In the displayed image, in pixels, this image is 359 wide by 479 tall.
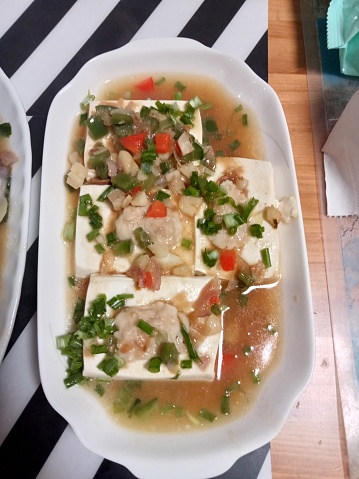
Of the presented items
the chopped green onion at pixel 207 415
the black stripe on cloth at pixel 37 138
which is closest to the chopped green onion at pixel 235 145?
the black stripe on cloth at pixel 37 138

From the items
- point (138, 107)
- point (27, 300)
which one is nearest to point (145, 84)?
point (138, 107)

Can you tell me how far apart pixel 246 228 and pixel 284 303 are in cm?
44

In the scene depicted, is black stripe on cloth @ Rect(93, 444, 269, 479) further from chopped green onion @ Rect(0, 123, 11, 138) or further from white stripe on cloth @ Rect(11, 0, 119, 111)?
white stripe on cloth @ Rect(11, 0, 119, 111)

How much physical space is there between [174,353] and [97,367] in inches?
14.2

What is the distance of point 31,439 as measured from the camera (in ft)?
6.64

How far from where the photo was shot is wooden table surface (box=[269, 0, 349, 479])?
2.07m

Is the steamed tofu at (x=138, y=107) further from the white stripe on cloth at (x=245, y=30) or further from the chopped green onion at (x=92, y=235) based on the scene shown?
the white stripe on cloth at (x=245, y=30)

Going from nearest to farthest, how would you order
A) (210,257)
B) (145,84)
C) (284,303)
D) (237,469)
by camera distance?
(237,469) < (210,257) < (284,303) < (145,84)

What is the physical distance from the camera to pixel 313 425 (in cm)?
212

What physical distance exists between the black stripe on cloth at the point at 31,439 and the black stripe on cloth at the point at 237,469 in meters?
0.27

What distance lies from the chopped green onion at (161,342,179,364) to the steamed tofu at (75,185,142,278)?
442 millimetres

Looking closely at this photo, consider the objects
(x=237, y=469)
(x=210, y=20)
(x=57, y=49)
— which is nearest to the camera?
(x=237, y=469)

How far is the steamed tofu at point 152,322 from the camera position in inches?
76.8

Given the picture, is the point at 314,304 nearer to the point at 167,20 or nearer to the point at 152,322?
the point at 152,322
